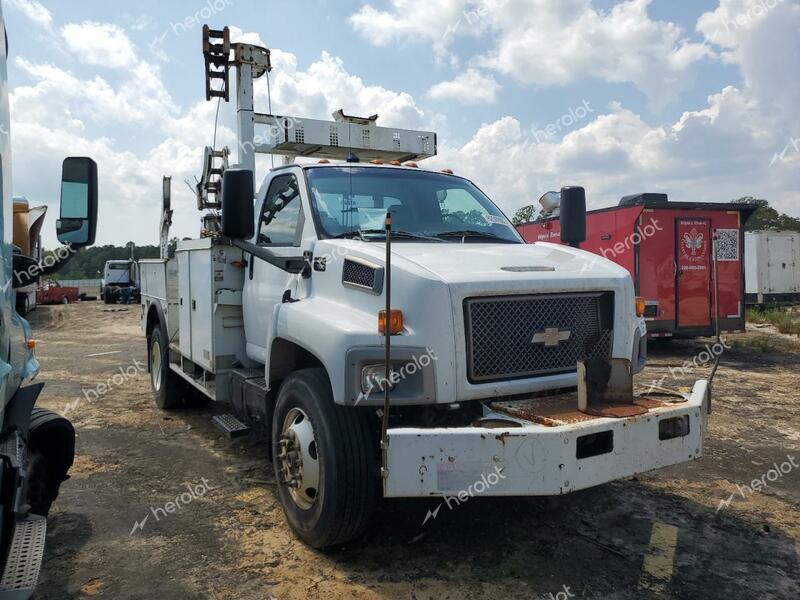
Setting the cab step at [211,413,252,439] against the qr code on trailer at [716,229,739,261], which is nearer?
Answer: the cab step at [211,413,252,439]

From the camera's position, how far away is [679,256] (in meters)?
11.4

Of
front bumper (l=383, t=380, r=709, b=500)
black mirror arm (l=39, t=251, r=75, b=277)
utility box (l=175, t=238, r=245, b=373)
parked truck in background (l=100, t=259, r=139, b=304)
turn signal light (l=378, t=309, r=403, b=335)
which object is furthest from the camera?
parked truck in background (l=100, t=259, r=139, b=304)

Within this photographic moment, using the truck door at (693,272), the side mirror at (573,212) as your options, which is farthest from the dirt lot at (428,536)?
the truck door at (693,272)

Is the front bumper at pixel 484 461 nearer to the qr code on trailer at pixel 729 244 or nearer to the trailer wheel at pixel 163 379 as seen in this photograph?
the trailer wheel at pixel 163 379

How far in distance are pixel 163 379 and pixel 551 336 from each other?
5.00 meters

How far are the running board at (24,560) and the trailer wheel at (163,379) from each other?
14.1 ft

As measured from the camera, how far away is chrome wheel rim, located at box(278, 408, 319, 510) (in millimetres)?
3576

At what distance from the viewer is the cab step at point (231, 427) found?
4848 mm

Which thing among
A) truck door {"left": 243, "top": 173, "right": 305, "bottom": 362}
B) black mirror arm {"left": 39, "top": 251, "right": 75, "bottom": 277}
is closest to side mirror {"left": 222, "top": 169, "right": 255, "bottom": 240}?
truck door {"left": 243, "top": 173, "right": 305, "bottom": 362}

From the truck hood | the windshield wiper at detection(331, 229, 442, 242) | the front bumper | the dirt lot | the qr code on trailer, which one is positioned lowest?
the dirt lot

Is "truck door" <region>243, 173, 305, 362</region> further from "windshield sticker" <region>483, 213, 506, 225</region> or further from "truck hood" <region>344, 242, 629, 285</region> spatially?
"windshield sticker" <region>483, 213, 506, 225</region>

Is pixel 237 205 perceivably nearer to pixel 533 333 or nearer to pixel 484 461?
pixel 533 333

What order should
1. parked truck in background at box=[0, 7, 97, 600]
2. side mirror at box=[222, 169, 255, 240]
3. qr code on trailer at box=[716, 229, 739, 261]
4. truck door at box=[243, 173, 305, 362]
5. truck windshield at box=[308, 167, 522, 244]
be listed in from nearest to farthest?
parked truck in background at box=[0, 7, 97, 600], side mirror at box=[222, 169, 255, 240], truck windshield at box=[308, 167, 522, 244], truck door at box=[243, 173, 305, 362], qr code on trailer at box=[716, 229, 739, 261]

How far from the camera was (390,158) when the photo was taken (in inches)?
286
